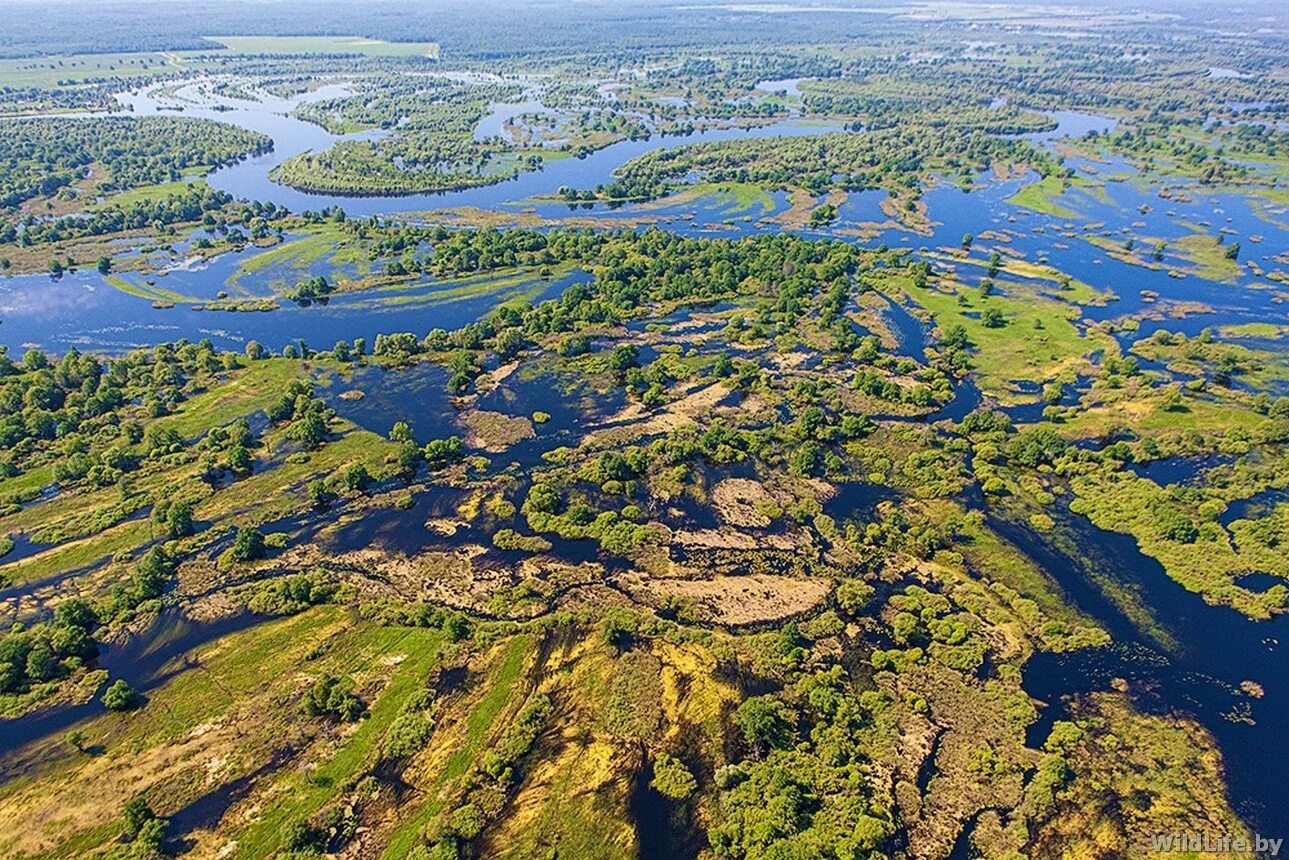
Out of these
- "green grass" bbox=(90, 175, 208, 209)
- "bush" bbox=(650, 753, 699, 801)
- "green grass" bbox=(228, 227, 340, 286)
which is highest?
"green grass" bbox=(90, 175, 208, 209)

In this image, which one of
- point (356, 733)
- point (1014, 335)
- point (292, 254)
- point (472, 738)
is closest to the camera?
point (472, 738)

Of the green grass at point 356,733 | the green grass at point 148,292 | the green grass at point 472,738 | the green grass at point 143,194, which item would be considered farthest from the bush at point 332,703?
the green grass at point 143,194

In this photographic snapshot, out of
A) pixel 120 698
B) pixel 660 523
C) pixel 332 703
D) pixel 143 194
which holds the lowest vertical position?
pixel 332 703

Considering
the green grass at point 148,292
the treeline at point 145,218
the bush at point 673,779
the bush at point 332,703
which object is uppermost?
the treeline at point 145,218

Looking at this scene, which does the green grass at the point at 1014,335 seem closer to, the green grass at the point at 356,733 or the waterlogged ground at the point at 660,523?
the waterlogged ground at the point at 660,523

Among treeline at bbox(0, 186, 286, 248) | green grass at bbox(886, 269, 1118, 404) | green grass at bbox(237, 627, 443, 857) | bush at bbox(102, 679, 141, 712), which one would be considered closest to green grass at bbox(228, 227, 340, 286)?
treeline at bbox(0, 186, 286, 248)

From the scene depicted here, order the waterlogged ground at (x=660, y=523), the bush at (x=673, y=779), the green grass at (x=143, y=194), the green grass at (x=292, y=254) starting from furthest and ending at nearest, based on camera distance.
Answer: the green grass at (x=143, y=194) → the green grass at (x=292, y=254) → the waterlogged ground at (x=660, y=523) → the bush at (x=673, y=779)

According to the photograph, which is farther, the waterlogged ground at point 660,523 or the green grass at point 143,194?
the green grass at point 143,194

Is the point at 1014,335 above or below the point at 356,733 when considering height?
above

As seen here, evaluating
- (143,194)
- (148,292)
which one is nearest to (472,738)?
(148,292)

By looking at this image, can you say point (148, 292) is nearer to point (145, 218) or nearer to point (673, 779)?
point (145, 218)

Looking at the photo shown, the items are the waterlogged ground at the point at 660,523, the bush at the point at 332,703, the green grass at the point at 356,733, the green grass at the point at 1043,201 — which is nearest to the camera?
the green grass at the point at 356,733

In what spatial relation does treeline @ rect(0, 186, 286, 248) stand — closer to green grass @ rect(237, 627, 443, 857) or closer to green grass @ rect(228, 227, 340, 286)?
green grass @ rect(228, 227, 340, 286)

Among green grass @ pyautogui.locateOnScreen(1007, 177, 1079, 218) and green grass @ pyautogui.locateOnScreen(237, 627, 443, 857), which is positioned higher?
green grass @ pyautogui.locateOnScreen(1007, 177, 1079, 218)
